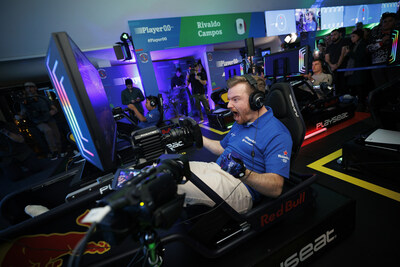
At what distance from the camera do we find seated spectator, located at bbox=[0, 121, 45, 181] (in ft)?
11.6

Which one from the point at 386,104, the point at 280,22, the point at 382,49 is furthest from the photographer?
the point at 280,22

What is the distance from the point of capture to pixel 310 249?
1235mm

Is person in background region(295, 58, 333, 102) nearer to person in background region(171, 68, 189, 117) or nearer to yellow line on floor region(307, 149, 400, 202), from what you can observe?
yellow line on floor region(307, 149, 400, 202)

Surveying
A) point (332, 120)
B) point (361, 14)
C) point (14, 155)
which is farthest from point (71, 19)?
point (361, 14)

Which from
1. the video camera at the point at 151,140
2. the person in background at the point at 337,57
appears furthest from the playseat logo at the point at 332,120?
the video camera at the point at 151,140

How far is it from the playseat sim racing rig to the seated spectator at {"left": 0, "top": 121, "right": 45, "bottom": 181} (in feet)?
12.4

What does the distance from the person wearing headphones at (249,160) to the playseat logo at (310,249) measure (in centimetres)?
38

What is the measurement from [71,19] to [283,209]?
6876 millimetres

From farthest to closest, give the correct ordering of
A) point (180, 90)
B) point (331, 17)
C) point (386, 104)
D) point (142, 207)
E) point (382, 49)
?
point (331, 17)
point (180, 90)
point (382, 49)
point (386, 104)
point (142, 207)

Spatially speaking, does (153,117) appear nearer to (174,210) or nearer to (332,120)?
(174,210)

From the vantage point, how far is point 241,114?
1478mm

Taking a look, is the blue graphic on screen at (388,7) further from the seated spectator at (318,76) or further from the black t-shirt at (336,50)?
the seated spectator at (318,76)

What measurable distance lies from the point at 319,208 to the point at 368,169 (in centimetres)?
129

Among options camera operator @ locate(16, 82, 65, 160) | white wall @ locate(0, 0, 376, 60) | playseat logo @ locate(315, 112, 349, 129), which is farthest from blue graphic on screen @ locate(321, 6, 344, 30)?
camera operator @ locate(16, 82, 65, 160)
